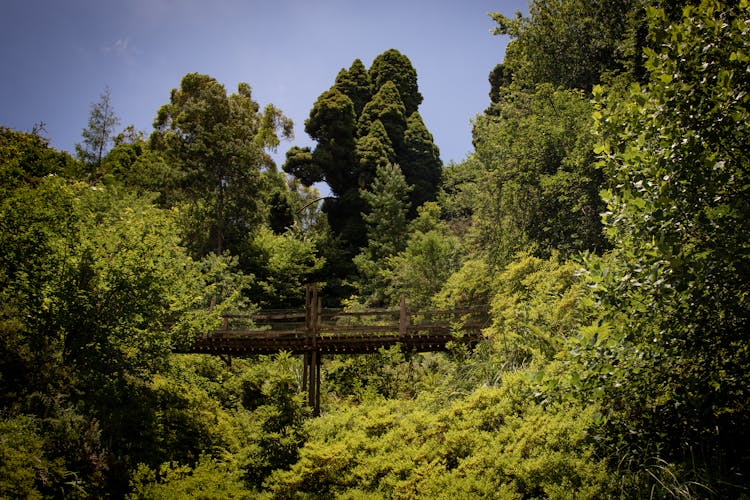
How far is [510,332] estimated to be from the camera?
1019 cm

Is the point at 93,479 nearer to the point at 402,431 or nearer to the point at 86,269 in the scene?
the point at 86,269

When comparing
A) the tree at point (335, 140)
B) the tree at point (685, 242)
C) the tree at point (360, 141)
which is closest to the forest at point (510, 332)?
the tree at point (685, 242)

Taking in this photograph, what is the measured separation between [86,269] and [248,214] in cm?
1678

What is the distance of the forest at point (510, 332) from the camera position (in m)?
4.58

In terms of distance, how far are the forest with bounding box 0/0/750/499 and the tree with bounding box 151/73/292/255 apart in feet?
13.6

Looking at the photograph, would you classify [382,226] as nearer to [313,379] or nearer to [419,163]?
[419,163]

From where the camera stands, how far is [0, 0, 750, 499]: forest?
4.58m

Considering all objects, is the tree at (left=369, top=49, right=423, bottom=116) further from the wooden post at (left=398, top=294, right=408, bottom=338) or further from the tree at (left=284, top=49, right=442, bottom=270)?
the wooden post at (left=398, top=294, right=408, bottom=338)

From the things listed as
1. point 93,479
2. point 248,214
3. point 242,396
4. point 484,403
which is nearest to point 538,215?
point 484,403

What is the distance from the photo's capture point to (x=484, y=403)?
8.27 m

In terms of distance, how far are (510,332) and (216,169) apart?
732 inches

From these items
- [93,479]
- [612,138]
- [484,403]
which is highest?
[612,138]

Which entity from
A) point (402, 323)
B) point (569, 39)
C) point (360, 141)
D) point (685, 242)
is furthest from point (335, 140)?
point (685, 242)

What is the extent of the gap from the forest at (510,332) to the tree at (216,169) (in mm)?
4154
